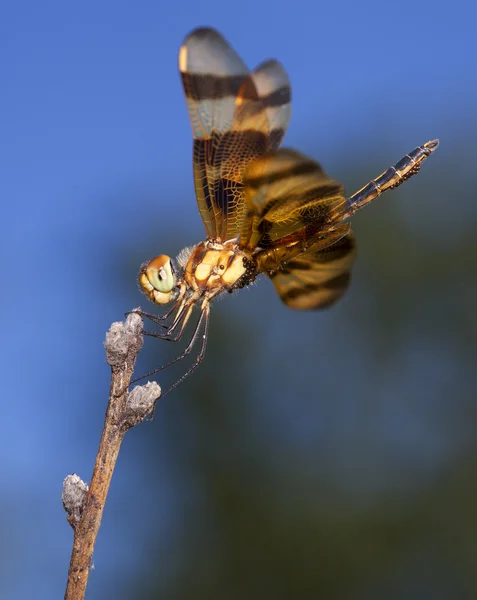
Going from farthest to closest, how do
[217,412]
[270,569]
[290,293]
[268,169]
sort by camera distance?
1. [217,412]
2. [270,569]
3. [290,293]
4. [268,169]

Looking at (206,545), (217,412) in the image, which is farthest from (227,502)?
(217,412)

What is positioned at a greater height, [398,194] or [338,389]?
[398,194]

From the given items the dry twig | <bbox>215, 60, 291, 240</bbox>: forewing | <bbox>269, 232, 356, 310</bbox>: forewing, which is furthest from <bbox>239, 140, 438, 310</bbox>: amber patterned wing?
the dry twig

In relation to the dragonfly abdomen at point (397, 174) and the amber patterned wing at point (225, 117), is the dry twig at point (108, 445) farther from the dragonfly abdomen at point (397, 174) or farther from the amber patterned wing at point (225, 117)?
the dragonfly abdomen at point (397, 174)

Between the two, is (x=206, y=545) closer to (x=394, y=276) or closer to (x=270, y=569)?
(x=270, y=569)

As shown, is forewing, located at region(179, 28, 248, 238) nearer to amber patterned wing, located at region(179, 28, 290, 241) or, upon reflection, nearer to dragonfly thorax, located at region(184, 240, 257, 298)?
amber patterned wing, located at region(179, 28, 290, 241)

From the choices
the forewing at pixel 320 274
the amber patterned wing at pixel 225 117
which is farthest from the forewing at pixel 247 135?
the forewing at pixel 320 274
